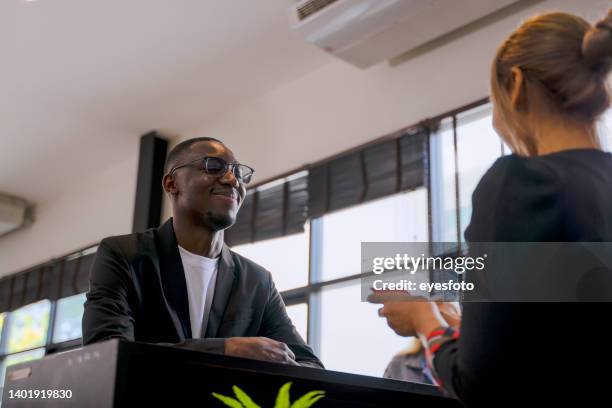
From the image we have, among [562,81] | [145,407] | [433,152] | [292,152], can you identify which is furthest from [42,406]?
[292,152]

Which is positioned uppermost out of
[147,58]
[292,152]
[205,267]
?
[147,58]

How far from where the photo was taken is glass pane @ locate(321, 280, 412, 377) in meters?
3.53

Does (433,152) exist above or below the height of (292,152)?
below

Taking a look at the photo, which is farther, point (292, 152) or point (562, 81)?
point (292, 152)

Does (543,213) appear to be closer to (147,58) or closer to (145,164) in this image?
(147,58)

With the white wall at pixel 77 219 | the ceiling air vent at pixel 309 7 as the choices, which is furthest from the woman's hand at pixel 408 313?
the white wall at pixel 77 219

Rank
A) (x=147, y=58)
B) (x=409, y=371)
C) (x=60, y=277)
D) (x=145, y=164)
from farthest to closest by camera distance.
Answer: (x=60, y=277), (x=145, y=164), (x=147, y=58), (x=409, y=371)

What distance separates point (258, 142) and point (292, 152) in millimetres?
352

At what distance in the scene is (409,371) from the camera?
2.68 m

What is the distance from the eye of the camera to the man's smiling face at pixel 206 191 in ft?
6.60

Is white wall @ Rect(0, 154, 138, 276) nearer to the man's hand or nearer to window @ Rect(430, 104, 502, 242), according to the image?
window @ Rect(430, 104, 502, 242)

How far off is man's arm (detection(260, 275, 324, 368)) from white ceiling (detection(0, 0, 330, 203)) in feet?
7.50

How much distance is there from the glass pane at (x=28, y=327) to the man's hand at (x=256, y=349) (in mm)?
4869

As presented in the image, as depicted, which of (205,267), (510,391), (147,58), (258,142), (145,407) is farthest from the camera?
(258,142)
